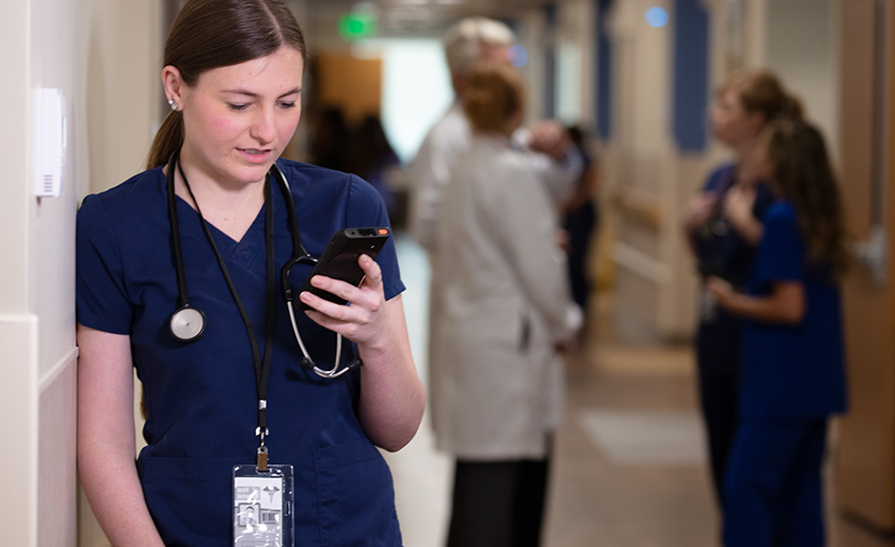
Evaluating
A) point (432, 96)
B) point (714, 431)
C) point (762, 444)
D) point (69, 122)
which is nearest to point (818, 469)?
point (762, 444)

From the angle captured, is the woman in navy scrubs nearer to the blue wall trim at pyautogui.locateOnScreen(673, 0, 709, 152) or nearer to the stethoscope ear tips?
the stethoscope ear tips

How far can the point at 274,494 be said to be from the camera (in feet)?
3.92

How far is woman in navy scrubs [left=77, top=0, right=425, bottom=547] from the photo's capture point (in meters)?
1.15

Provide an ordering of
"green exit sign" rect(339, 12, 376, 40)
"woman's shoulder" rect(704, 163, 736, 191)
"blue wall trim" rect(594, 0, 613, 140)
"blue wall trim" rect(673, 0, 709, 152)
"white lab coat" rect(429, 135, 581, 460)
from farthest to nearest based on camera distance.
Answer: "green exit sign" rect(339, 12, 376, 40)
"blue wall trim" rect(594, 0, 613, 140)
"blue wall trim" rect(673, 0, 709, 152)
"woman's shoulder" rect(704, 163, 736, 191)
"white lab coat" rect(429, 135, 581, 460)

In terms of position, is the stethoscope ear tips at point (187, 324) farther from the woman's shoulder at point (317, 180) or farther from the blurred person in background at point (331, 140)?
the blurred person in background at point (331, 140)

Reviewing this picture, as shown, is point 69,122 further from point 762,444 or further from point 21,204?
point 762,444

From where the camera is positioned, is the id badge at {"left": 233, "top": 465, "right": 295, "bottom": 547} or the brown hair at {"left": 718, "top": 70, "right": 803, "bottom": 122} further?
the brown hair at {"left": 718, "top": 70, "right": 803, "bottom": 122}

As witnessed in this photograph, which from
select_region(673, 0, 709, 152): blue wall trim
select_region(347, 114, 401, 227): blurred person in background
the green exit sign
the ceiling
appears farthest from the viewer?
the green exit sign

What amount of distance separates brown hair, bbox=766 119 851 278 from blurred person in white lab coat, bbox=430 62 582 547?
71cm

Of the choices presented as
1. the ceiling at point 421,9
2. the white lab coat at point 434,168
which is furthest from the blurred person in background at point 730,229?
the ceiling at point 421,9

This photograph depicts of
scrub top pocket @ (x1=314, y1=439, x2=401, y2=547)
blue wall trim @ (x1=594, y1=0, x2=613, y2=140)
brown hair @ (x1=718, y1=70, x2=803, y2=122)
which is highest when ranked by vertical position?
blue wall trim @ (x1=594, y1=0, x2=613, y2=140)

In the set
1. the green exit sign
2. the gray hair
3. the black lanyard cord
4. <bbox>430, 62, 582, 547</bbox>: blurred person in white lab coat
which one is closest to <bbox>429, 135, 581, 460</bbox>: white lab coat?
<bbox>430, 62, 582, 547</bbox>: blurred person in white lab coat

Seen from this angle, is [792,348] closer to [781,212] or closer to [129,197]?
[781,212]

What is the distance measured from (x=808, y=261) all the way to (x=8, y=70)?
239 cm
